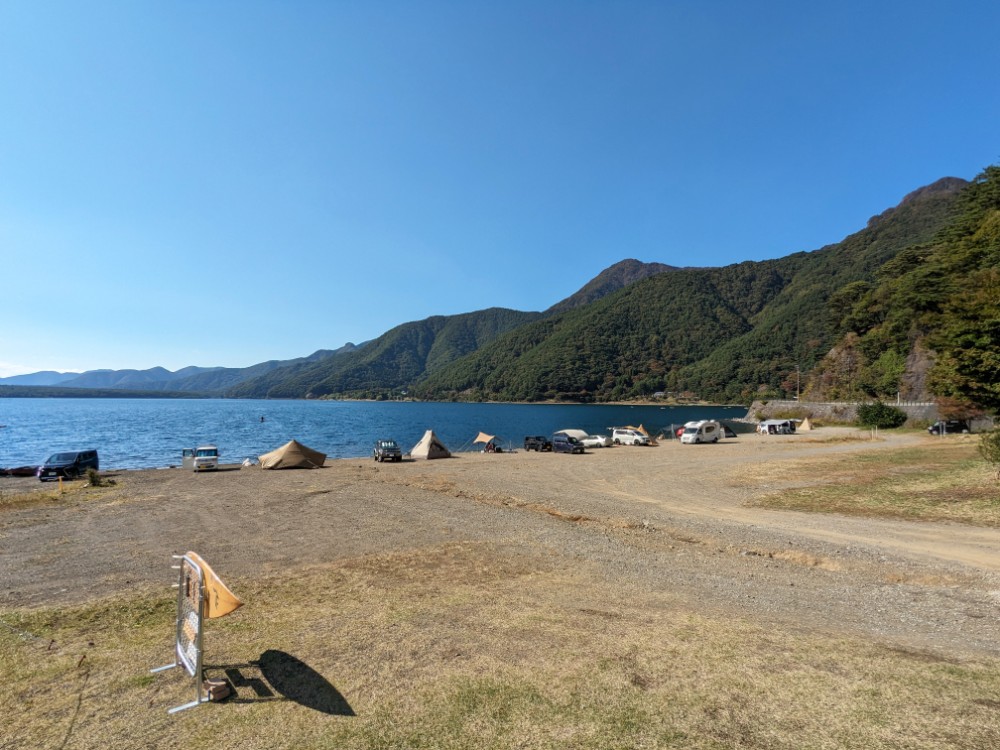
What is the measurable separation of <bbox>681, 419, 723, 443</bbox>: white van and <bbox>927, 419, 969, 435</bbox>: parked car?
1816 cm

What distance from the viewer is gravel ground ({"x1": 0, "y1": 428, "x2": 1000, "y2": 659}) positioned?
25.5 feet

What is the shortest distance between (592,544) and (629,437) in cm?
4324

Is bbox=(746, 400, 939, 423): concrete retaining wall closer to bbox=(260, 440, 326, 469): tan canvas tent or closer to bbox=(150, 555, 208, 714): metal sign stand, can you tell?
bbox=(260, 440, 326, 469): tan canvas tent

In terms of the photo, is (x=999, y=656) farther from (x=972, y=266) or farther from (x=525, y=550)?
(x=972, y=266)

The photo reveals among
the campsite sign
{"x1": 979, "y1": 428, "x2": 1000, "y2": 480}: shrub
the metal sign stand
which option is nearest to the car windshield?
the metal sign stand

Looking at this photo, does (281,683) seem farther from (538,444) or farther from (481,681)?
(538,444)

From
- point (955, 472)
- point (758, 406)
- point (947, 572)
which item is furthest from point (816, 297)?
point (947, 572)

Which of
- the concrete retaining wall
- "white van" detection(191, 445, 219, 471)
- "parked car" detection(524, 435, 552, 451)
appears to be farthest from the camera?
the concrete retaining wall

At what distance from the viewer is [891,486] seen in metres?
19.1

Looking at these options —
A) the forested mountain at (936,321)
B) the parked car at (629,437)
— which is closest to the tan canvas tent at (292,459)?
the parked car at (629,437)

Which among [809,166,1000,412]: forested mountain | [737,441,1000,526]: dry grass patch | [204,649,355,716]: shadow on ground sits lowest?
[737,441,1000,526]: dry grass patch

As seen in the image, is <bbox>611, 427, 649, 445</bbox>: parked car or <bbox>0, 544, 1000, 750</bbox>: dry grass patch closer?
<bbox>0, 544, 1000, 750</bbox>: dry grass patch

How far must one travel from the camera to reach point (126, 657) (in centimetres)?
589

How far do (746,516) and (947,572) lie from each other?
6623mm
